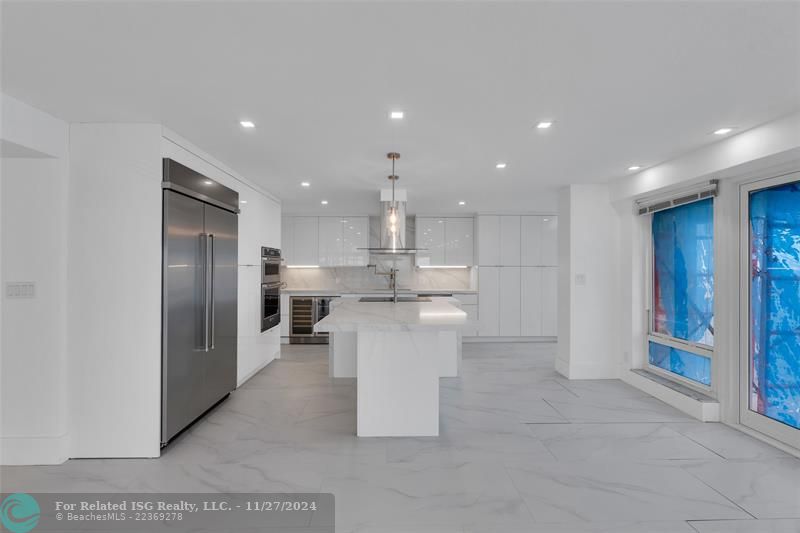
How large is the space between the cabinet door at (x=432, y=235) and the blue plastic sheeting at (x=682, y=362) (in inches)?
143

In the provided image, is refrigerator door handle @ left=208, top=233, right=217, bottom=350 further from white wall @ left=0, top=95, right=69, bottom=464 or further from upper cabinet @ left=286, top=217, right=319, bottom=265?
upper cabinet @ left=286, top=217, right=319, bottom=265

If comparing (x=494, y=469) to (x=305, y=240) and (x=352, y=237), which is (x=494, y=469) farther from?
(x=305, y=240)

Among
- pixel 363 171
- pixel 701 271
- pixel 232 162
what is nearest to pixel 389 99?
pixel 363 171

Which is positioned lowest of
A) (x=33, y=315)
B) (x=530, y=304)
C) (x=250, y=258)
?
(x=530, y=304)

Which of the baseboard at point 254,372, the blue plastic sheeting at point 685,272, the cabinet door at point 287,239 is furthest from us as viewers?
the cabinet door at point 287,239

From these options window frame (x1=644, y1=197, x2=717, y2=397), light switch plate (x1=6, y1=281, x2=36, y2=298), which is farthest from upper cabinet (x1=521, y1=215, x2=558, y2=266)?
light switch plate (x1=6, y1=281, x2=36, y2=298)

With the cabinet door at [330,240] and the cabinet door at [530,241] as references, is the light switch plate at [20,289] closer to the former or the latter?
the cabinet door at [330,240]

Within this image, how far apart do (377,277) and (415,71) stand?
18.9 feet

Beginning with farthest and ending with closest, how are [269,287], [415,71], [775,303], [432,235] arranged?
[432,235] < [269,287] < [775,303] < [415,71]

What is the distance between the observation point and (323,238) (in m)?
7.22

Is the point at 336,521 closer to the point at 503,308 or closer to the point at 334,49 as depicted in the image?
the point at 334,49

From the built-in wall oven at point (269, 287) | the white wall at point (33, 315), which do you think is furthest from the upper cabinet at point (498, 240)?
the white wall at point (33, 315)

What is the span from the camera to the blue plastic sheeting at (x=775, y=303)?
2951 mm

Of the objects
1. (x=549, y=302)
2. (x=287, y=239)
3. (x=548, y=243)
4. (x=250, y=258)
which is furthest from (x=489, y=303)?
(x=250, y=258)
